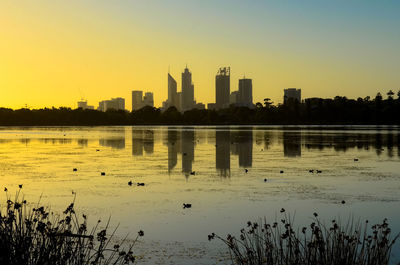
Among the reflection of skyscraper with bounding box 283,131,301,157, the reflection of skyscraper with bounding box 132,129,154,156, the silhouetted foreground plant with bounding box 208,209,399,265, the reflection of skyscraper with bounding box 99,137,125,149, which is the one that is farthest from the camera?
the reflection of skyscraper with bounding box 99,137,125,149

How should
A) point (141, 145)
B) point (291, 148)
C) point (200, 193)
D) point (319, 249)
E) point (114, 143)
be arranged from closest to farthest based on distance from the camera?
point (319, 249), point (200, 193), point (291, 148), point (141, 145), point (114, 143)

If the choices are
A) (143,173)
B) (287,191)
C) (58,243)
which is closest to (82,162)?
(143,173)

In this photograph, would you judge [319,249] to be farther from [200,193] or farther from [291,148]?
[291,148]

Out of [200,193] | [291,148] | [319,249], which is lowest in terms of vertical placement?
[200,193]

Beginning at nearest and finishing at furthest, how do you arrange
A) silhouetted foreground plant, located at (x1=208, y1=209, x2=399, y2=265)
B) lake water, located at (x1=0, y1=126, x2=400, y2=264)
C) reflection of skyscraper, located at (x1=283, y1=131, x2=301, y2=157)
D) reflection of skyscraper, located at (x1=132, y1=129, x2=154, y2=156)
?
silhouetted foreground plant, located at (x1=208, y1=209, x2=399, y2=265), lake water, located at (x1=0, y1=126, x2=400, y2=264), reflection of skyscraper, located at (x1=283, y1=131, x2=301, y2=157), reflection of skyscraper, located at (x1=132, y1=129, x2=154, y2=156)

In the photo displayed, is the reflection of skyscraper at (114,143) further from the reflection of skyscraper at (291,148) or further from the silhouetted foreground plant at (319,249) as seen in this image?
the silhouetted foreground plant at (319,249)

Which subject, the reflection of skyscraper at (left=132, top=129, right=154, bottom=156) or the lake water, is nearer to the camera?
the lake water

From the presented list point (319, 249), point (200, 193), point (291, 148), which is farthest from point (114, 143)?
point (319, 249)

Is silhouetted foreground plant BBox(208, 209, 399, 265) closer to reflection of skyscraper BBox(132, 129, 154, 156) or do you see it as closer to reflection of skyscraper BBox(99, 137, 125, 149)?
reflection of skyscraper BBox(132, 129, 154, 156)

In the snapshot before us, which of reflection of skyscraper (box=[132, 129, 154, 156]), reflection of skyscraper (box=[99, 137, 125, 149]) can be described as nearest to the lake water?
reflection of skyscraper (box=[132, 129, 154, 156])

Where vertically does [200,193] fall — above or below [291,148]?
Result: below

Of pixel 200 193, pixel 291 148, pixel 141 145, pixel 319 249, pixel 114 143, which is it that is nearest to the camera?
pixel 319 249

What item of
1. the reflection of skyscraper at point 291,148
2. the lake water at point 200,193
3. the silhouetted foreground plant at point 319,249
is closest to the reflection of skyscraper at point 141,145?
the lake water at point 200,193

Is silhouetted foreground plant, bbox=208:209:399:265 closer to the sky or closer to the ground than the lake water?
closer to the sky
